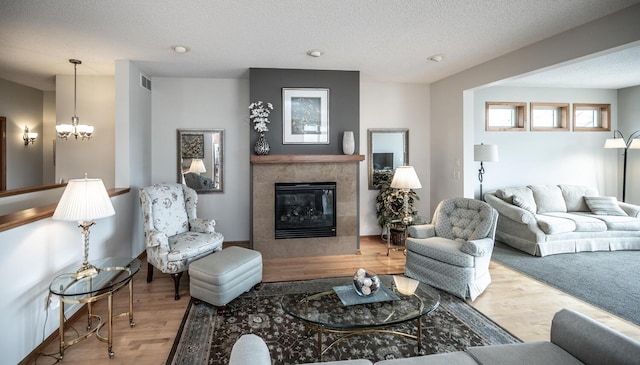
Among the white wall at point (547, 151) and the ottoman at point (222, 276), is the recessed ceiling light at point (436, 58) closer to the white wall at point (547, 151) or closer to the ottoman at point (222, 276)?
the white wall at point (547, 151)

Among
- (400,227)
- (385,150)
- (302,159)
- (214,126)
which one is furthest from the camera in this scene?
(385,150)

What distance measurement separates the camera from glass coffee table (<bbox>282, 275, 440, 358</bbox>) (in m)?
2.06

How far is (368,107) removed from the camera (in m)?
5.34

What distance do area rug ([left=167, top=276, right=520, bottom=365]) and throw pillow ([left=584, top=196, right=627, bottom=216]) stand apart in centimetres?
361

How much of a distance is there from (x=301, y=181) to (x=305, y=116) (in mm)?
938

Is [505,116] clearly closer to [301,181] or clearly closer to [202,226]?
[301,181]

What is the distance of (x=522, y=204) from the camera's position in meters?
4.88

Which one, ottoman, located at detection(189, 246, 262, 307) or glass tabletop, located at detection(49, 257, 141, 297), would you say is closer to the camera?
glass tabletop, located at detection(49, 257, 141, 297)

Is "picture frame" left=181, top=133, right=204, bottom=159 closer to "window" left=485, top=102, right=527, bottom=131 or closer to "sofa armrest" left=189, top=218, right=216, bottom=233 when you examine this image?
"sofa armrest" left=189, top=218, right=216, bottom=233

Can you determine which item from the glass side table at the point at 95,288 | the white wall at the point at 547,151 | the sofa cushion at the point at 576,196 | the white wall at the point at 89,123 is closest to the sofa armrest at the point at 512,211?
the white wall at the point at 547,151

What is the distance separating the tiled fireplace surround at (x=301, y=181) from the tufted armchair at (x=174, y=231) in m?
0.80

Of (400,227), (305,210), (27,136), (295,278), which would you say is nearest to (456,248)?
(400,227)

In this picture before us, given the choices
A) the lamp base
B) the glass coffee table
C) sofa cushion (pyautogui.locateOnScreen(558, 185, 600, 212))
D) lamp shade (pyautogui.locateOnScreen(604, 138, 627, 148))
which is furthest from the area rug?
lamp shade (pyautogui.locateOnScreen(604, 138, 627, 148))

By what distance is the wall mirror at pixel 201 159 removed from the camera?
493cm
